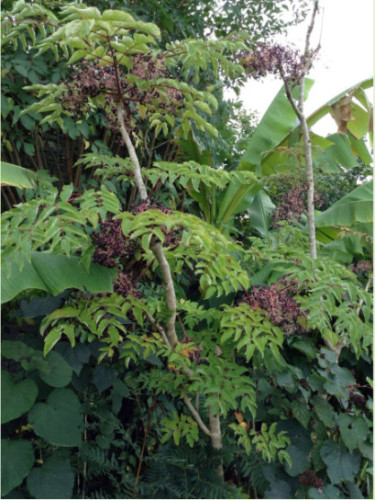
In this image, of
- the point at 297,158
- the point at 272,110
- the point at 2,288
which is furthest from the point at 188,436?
the point at 272,110

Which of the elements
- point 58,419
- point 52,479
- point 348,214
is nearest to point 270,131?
point 348,214

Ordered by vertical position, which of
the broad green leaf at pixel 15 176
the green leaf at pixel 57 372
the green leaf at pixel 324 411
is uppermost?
the broad green leaf at pixel 15 176

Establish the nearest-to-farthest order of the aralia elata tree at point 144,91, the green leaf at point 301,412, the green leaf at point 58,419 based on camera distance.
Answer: the aralia elata tree at point 144,91 → the green leaf at point 58,419 → the green leaf at point 301,412

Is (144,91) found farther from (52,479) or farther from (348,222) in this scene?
(348,222)

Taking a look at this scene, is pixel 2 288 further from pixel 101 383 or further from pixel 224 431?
pixel 224 431

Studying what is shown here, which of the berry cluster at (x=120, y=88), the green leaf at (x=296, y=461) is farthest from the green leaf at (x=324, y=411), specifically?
the berry cluster at (x=120, y=88)

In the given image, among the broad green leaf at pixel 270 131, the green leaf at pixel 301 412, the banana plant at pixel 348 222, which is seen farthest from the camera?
the broad green leaf at pixel 270 131

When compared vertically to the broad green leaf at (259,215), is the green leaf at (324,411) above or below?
below

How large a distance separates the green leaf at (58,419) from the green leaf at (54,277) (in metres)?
0.52

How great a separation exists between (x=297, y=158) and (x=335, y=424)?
1.51 metres

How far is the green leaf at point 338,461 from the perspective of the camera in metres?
2.23

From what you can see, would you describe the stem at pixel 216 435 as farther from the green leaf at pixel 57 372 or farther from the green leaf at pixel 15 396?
the green leaf at pixel 15 396

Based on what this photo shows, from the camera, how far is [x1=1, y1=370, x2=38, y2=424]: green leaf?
80.4 inches

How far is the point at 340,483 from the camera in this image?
2.35m
